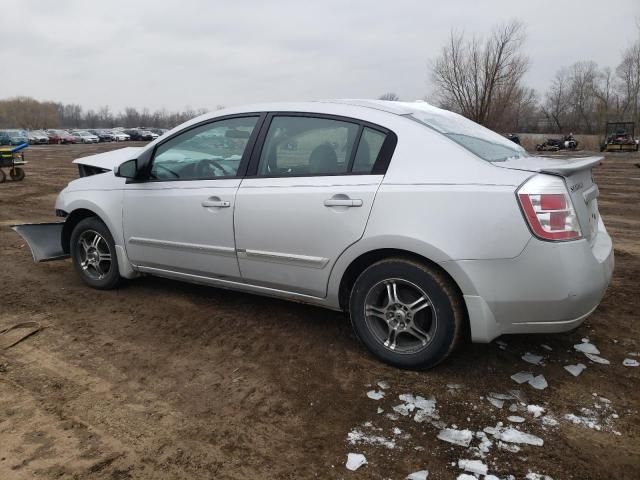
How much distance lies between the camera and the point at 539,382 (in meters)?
3.01

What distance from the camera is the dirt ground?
91.4 inches

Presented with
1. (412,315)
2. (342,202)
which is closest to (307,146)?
(342,202)

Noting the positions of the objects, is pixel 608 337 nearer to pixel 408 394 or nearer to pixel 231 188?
pixel 408 394

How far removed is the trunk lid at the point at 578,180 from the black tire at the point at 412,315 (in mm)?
764

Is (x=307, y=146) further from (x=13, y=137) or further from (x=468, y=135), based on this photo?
(x=13, y=137)

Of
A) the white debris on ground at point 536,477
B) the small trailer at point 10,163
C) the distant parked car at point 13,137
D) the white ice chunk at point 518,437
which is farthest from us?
the distant parked car at point 13,137

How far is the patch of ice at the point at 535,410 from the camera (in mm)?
2674

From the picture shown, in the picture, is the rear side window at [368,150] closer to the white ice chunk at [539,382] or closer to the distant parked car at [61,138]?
the white ice chunk at [539,382]

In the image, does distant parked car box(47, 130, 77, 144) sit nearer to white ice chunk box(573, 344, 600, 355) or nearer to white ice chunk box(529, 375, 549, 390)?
white ice chunk box(573, 344, 600, 355)

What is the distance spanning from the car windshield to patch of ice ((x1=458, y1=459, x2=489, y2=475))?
1626mm

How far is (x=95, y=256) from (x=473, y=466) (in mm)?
3825

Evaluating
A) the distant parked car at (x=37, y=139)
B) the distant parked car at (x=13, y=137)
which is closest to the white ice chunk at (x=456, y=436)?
the distant parked car at (x=13, y=137)

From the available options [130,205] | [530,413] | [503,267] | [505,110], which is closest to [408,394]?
[530,413]

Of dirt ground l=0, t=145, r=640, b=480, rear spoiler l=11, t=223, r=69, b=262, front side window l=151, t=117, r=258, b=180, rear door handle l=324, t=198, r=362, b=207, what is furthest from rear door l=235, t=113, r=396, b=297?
rear spoiler l=11, t=223, r=69, b=262
